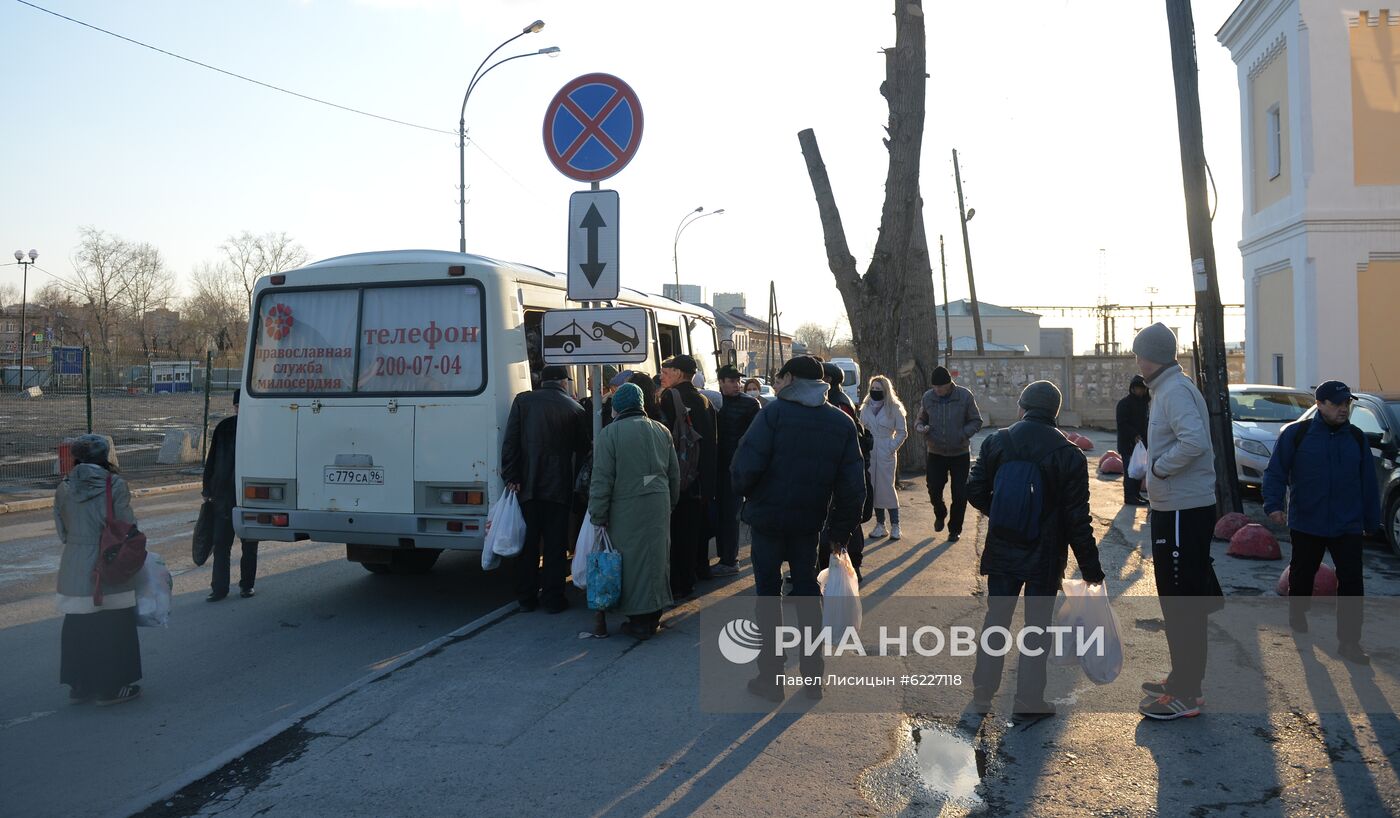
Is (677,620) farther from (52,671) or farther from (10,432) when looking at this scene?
(10,432)

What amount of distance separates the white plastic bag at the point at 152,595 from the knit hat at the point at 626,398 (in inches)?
109

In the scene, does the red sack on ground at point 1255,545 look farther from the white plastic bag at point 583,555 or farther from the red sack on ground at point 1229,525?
the white plastic bag at point 583,555

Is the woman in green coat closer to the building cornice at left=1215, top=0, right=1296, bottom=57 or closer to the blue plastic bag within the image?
the blue plastic bag

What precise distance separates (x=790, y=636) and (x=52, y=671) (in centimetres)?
456

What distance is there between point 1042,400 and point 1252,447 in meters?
9.86

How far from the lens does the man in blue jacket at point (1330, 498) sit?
6.02m

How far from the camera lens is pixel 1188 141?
10711mm

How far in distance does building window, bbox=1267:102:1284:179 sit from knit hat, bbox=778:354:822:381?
2428 centimetres

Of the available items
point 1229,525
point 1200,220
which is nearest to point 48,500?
point 1229,525

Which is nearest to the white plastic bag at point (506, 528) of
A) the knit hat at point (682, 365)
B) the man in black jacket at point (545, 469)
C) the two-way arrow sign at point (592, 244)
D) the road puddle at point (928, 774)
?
the man in black jacket at point (545, 469)

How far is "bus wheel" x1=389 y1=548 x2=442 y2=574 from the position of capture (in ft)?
30.4

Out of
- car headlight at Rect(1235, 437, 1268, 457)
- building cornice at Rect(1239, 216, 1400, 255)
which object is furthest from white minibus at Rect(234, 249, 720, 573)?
building cornice at Rect(1239, 216, 1400, 255)

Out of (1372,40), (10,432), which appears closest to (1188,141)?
(1372,40)

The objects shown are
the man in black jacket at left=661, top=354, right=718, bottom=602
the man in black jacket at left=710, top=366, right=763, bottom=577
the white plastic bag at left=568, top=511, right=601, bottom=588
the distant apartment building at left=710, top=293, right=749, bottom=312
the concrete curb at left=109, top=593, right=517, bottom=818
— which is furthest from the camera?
the distant apartment building at left=710, top=293, right=749, bottom=312
